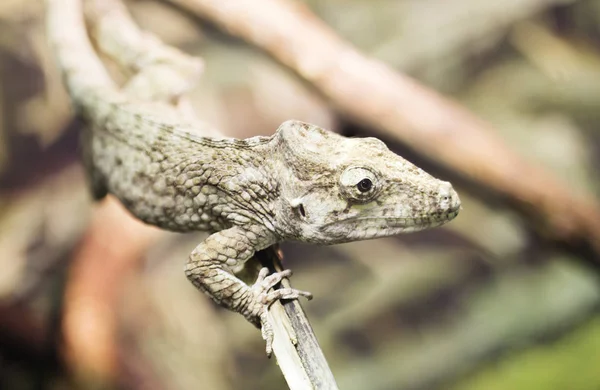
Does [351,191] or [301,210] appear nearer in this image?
[351,191]

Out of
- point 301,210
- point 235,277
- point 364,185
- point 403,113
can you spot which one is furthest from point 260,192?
point 403,113

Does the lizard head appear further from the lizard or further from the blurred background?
the blurred background

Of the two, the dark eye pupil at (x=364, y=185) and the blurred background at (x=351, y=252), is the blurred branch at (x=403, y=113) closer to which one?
the blurred background at (x=351, y=252)

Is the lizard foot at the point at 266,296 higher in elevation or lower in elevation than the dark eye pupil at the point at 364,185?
lower

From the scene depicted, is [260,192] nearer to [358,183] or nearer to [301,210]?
[301,210]

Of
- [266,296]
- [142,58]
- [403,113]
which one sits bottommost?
[266,296]

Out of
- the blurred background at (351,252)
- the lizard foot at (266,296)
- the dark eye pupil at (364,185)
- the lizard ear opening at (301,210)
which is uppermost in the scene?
the blurred background at (351,252)

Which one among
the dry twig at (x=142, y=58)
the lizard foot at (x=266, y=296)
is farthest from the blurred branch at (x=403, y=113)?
the lizard foot at (x=266, y=296)

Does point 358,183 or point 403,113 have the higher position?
point 403,113
